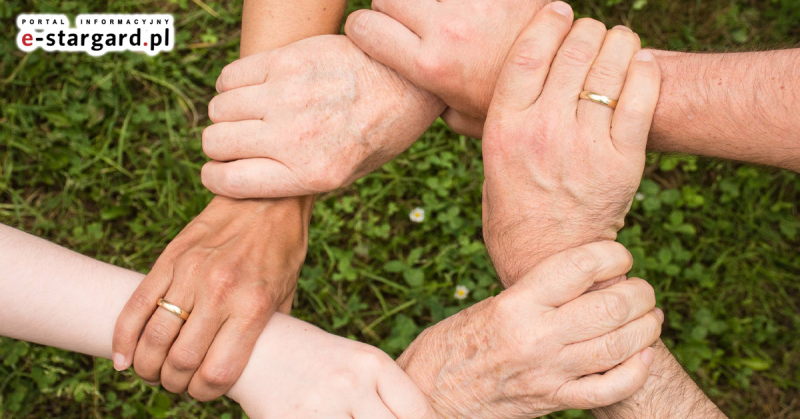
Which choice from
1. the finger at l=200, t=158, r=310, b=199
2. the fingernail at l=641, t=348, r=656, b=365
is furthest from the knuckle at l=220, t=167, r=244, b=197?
the fingernail at l=641, t=348, r=656, b=365

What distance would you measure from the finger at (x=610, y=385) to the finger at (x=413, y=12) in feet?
4.17

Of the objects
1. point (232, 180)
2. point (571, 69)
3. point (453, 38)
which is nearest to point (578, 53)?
point (571, 69)

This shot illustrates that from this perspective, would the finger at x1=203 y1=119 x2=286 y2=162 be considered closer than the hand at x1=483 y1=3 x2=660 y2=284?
No

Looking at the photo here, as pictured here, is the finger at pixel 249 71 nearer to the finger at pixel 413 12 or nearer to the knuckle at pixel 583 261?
the finger at pixel 413 12

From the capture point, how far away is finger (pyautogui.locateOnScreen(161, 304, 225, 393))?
6.10ft

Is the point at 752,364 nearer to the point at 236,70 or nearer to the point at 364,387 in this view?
the point at 364,387

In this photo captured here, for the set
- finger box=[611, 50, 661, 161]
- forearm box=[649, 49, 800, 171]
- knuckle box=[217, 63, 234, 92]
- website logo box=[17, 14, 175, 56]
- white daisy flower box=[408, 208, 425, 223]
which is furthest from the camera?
website logo box=[17, 14, 175, 56]

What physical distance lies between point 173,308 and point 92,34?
7.65ft

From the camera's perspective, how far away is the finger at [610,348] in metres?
1.73

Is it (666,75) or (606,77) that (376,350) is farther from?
(666,75)

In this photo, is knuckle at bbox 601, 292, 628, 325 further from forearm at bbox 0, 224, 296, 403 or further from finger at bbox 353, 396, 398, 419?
forearm at bbox 0, 224, 296, 403

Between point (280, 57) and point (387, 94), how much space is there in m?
0.43

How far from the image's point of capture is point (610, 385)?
1717 mm

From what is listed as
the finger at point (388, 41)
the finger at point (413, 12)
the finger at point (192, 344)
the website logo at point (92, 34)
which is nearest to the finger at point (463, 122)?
the finger at point (388, 41)
